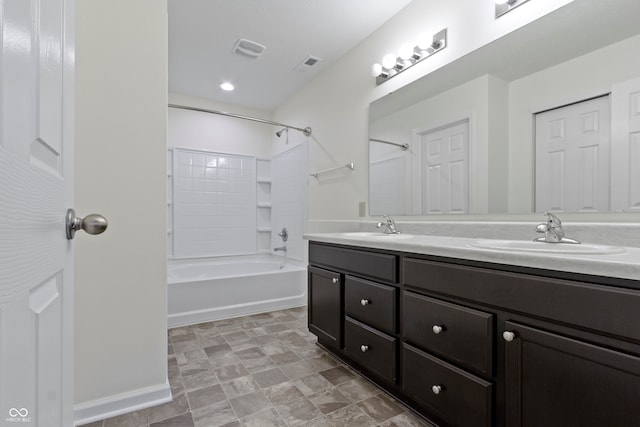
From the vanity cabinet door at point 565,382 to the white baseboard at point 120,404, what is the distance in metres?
1.54

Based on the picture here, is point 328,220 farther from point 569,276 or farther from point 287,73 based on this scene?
point 569,276

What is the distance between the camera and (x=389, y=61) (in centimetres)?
223

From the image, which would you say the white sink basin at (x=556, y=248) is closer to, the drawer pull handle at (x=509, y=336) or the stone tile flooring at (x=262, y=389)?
the drawer pull handle at (x=509, y=336)

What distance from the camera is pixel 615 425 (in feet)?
2.61

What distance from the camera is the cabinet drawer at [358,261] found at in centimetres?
151

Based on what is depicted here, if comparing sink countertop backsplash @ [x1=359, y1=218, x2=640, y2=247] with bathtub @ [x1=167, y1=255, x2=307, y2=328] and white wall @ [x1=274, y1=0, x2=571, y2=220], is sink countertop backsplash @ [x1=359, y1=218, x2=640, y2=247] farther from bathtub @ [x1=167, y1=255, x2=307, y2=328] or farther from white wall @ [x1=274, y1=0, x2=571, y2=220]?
bathtub @ [x1=167, y1=255, x2=307, y2=328]

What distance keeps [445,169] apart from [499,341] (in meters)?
1.14

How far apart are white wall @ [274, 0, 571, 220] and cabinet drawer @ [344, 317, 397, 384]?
3.74 feet

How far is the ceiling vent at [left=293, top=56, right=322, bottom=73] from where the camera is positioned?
288 centimetres

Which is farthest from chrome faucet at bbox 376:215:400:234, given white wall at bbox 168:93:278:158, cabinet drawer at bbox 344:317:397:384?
white wall at bbox 168:93:278:158

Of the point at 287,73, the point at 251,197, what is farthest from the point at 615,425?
the point at 251,197

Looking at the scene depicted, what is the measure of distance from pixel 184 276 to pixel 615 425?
363cm

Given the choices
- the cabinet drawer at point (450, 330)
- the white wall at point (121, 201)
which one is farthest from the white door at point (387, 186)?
the white wall at point (121, 201)

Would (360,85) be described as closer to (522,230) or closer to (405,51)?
(405,51)
